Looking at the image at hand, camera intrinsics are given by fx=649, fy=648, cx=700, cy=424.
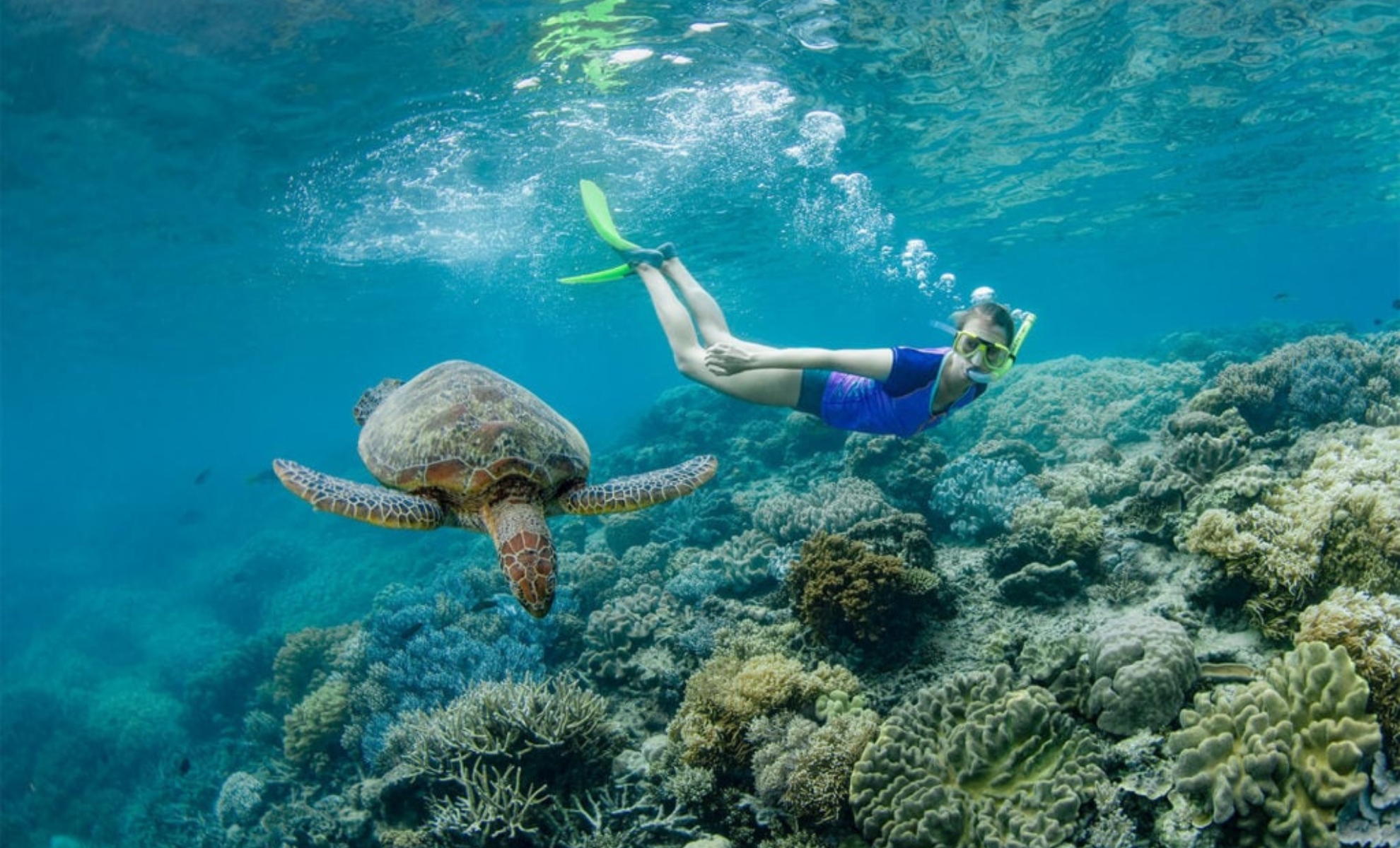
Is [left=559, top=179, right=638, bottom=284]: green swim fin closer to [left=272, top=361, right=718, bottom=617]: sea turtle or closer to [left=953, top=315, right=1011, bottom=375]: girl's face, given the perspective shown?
[left=272, top=361, right=718, bottom=617]: sea turtle

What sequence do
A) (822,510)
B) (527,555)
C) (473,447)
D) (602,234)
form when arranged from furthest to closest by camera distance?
(822,510) < (602,234) < (473,447) < (527,555)

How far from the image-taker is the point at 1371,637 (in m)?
3.74

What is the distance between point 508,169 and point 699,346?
14230 mm

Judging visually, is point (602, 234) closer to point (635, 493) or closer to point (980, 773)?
point (635, 493)

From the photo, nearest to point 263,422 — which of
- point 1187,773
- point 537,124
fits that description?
point 537,124

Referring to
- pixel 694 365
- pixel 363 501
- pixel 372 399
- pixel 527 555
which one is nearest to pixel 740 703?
→ pixel 527 555

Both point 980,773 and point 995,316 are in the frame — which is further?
point 995,316

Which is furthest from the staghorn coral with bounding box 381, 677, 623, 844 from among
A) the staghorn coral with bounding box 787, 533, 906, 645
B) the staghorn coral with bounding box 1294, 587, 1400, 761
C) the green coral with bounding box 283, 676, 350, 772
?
the staghorn coral with bounding box 1294, 587, 1400, 761

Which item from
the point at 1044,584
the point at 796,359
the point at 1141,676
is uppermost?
the point at 796,359

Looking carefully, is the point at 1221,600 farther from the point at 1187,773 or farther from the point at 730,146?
the point at 730,146

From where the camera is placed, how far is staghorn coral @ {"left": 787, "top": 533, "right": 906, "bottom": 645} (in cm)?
539

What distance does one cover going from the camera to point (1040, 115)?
18.4m

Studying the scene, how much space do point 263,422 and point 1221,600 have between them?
13532cm

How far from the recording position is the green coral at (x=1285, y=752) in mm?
3100
